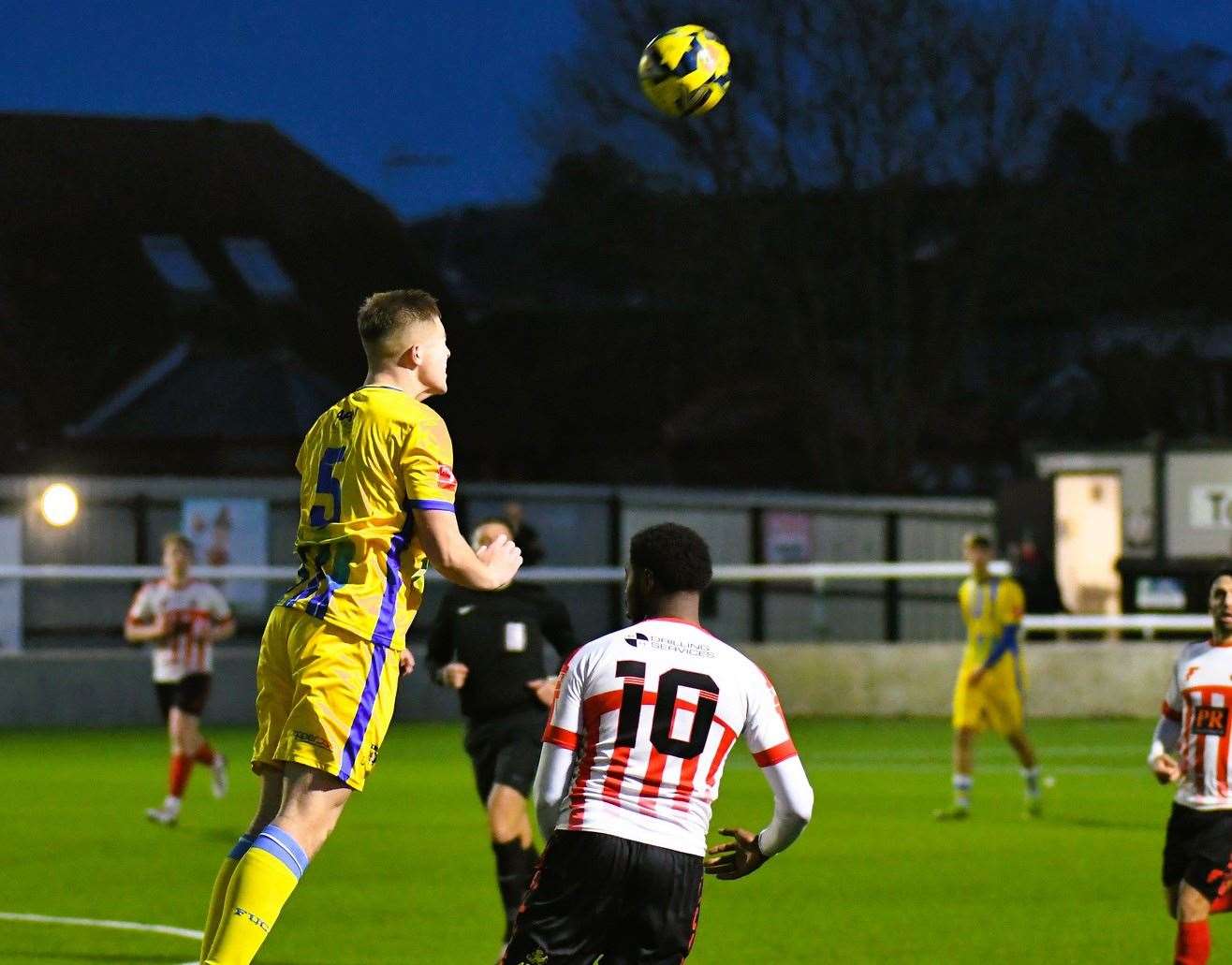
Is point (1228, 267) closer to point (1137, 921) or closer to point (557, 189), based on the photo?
point (557, 189)

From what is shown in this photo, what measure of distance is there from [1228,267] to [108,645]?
29955 millimetres

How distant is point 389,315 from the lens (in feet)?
20.5

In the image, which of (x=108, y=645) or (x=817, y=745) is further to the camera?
(x=108, y=645)

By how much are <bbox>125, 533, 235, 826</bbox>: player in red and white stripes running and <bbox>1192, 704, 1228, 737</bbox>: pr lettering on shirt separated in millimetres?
8827

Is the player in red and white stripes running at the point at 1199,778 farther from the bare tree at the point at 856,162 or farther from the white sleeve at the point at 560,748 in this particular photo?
the bare tree at the point at 856,162

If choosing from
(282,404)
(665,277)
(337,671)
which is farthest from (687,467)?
(337,671)

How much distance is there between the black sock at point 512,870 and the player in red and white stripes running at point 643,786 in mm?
3935

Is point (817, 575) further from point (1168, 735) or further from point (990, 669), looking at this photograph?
point (1168, 735)

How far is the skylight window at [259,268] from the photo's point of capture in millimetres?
49594

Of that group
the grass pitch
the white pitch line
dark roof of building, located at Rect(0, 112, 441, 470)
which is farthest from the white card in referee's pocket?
dark roof of building, located at Rect(0, 112, 441, 470)

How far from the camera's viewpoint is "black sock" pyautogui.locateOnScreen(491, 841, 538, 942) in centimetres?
947

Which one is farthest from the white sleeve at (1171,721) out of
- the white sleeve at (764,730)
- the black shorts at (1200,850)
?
the white sleeve at (764,730)

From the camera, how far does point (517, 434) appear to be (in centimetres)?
5156

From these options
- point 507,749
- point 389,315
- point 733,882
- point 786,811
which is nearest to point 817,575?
point 733,882
